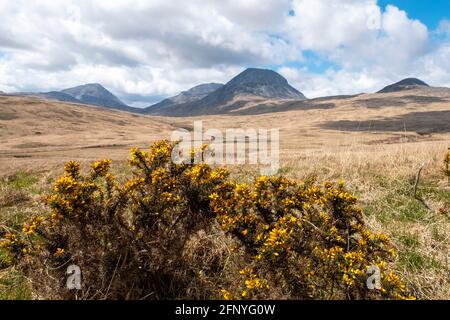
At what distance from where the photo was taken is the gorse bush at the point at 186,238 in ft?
9.61

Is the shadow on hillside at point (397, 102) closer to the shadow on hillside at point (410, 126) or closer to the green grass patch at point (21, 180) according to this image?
the shadow on hillside at point (410, 126)

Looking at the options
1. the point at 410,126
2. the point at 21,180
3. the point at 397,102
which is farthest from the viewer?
the point at 397,102

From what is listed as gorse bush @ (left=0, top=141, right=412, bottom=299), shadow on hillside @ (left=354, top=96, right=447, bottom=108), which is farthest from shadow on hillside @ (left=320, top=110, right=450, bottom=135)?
shadow on hillside @ (left=354, top=96, right=447, bottom=108)

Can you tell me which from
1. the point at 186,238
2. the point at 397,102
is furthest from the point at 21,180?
the point at 397,102

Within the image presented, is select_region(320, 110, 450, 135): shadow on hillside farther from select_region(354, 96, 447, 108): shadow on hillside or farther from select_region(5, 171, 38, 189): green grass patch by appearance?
select_region(354, 96, 447, 108): shadow on hillside

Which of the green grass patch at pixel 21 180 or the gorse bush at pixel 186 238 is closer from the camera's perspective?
the gorse bush at pixel 186 238

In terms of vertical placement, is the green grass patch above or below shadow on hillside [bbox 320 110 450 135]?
below

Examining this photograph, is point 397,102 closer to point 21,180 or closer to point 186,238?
point 21,180

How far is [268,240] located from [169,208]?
4.20 feet

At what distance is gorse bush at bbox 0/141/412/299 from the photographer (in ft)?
9.61

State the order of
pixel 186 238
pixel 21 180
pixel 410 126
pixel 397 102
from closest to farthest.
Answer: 1. pixel 186 238
2. pixel 21 180
3. pixel 410 126
4. pixel 397 102

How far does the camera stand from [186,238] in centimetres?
370

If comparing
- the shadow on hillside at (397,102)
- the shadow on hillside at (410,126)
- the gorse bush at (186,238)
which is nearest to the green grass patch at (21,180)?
the gorse bush at (186,238)

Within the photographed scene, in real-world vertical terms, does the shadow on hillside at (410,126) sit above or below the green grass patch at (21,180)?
above
